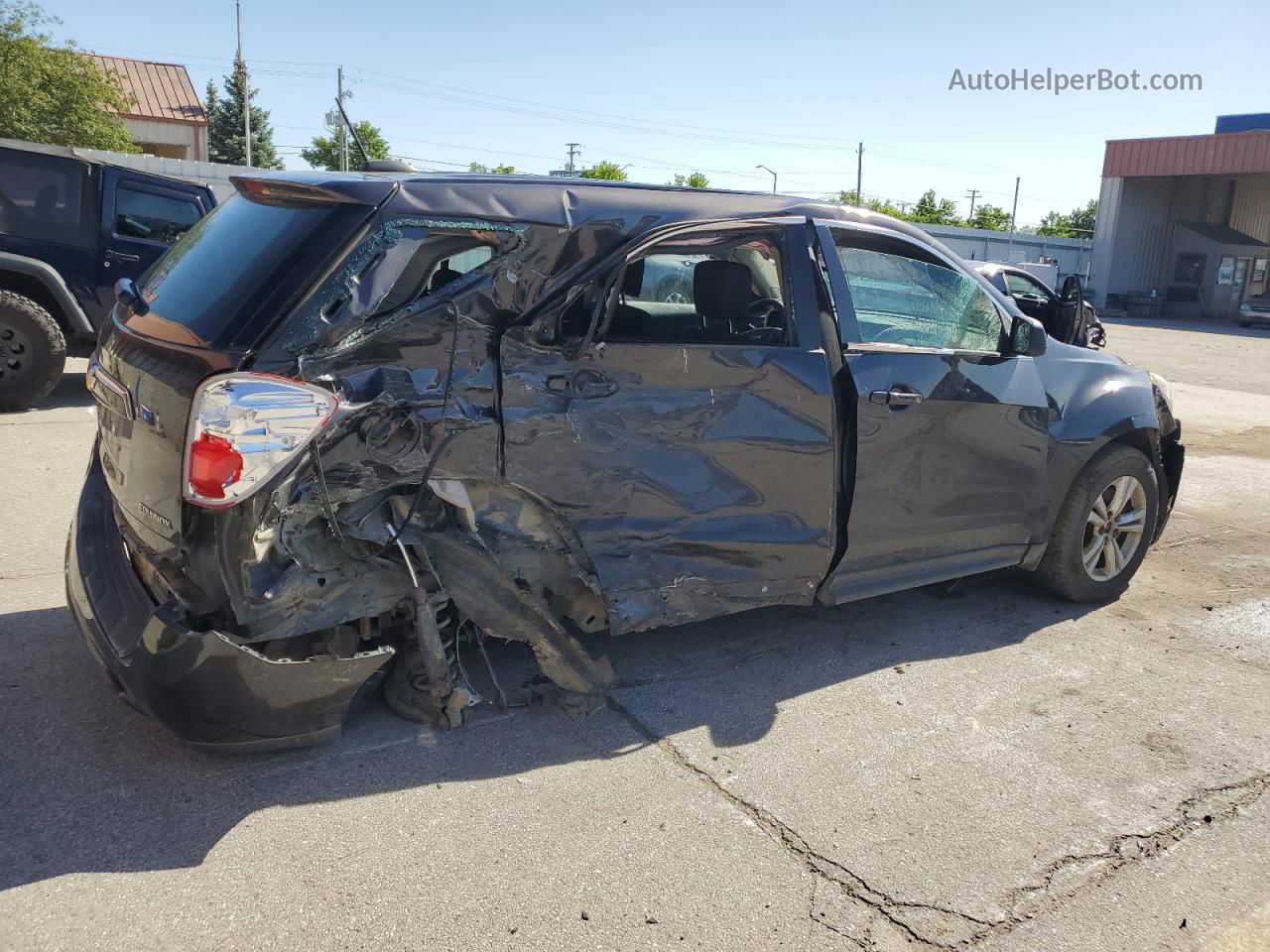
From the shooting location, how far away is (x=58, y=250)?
882cm

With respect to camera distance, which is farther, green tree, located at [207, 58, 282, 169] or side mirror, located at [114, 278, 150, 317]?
green tree, located at [207, 58, 282, 169]

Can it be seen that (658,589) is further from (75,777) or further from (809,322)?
(75,777)

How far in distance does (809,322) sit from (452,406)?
58.0 inches

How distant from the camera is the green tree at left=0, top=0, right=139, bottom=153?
24.0 m

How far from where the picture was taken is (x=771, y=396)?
12.1 feet

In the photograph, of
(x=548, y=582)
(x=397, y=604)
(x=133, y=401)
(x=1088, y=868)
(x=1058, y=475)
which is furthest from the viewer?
(x=1058, y=475)

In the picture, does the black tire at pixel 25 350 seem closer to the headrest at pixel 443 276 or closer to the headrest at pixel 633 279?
the headrest at pixel 443 276

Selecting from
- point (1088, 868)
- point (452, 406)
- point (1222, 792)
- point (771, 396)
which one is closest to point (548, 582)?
point (452, 406)

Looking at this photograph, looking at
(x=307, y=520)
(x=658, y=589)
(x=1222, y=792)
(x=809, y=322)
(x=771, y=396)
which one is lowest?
(x=1222, y=792)

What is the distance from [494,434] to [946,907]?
1.96m

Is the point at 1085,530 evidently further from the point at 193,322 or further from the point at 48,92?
the point at 48,92

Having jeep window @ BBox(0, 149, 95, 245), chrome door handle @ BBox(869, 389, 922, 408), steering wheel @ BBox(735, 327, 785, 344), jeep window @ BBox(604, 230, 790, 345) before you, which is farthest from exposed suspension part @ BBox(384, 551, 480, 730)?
jeep window @ BBox(0, 149, 95, 245)

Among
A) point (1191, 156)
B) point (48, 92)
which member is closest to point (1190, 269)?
point (1191, 156)

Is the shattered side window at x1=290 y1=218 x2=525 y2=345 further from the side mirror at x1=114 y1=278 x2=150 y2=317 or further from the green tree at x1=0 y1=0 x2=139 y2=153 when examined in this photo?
the green tree at x1=0 y1=0 x2=139 y2=153
